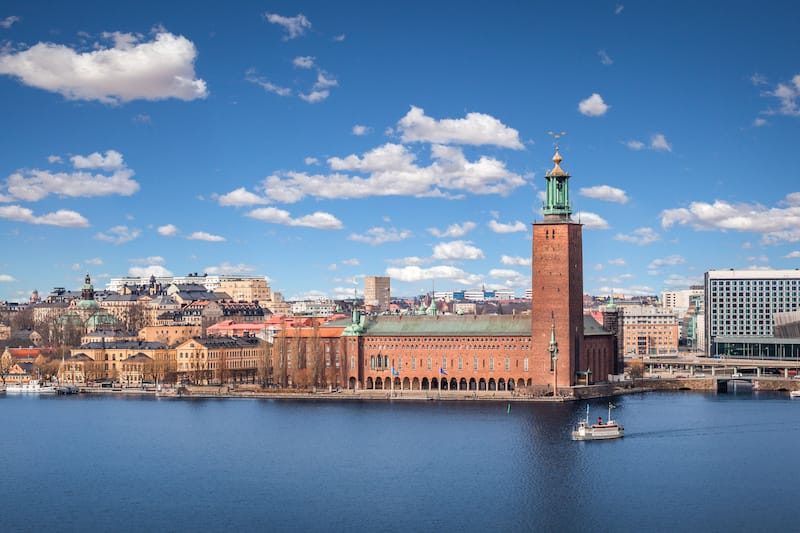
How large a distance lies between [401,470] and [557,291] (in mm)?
36235

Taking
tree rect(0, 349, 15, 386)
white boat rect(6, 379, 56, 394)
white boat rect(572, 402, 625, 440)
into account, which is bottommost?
white boat rect(572, 402, 625, 440)

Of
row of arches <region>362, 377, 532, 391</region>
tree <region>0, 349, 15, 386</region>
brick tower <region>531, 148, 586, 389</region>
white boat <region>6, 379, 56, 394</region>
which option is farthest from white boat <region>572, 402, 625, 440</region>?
tree <region>0, 349, 15, 386</region>

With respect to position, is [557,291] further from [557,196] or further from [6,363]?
[6,363]

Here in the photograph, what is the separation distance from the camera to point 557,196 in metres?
89.6

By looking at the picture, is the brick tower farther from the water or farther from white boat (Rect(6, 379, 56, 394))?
white boat (Rect(6, 379, 56, 394))

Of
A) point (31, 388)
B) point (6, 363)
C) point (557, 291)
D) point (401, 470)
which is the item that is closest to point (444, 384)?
point (557, 291)

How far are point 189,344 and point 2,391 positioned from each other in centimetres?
1582

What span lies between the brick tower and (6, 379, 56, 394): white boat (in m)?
40.3

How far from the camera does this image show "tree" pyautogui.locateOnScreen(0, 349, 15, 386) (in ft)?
373

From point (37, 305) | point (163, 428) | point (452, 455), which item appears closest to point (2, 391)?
point (163, 428)

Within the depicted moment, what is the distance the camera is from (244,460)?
58406 mm

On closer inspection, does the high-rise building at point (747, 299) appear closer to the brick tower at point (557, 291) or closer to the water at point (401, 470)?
the brick tower at point (557, 291)

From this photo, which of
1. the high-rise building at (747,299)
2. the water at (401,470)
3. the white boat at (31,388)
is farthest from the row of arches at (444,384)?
the high-rise building at (747,299)

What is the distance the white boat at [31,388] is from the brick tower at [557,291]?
40.3m
